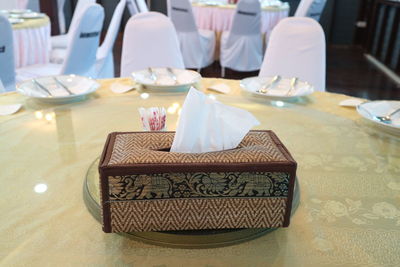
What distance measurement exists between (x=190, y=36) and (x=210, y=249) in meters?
4.04

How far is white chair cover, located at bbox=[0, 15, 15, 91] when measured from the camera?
85.9 inches

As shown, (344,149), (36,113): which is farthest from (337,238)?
(36,113)

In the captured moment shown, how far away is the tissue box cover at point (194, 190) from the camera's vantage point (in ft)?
A: 1.77

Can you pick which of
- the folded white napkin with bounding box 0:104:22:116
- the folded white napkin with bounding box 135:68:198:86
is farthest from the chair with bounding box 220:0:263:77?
the folded white napkin with bounding box 0:104:22:116

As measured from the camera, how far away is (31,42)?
292cm

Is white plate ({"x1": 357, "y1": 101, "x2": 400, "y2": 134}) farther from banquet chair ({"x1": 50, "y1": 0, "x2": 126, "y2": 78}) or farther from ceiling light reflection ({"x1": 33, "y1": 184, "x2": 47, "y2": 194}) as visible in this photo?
banquet chair ({"x1": 50, "y1": 0, "x2": 126, "y2": 78})

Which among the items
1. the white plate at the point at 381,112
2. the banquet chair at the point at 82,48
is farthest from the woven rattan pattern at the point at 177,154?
the banquet chair at the point at 82,48

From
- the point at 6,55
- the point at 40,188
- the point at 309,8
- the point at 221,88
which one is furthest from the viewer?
the point at 309,8

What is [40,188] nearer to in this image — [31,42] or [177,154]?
[177,154]

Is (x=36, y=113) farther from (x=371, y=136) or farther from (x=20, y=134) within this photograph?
(x=371, y=136)

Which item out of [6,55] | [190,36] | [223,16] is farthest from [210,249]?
[223,16]

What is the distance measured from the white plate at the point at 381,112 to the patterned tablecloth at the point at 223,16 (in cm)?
372

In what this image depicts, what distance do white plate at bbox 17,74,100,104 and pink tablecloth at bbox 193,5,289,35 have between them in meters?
3.72

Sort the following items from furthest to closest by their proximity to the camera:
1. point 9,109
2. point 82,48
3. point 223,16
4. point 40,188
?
1. point 223,16
2. point 82,48
3. point 9,109
4. point 40,188
